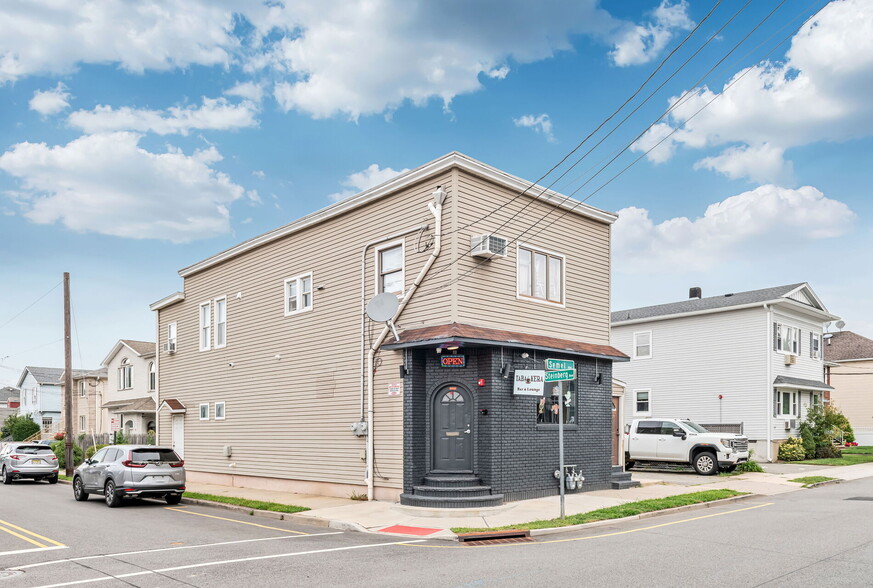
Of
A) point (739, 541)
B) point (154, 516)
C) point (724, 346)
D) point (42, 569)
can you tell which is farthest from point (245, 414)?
point (724, 346)

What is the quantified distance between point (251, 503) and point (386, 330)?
5393 millimetres

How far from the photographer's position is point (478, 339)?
1595 centimetres

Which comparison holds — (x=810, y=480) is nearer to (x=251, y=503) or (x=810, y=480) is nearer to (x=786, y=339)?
(x=786, y=339)

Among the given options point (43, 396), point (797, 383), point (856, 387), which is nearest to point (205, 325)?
point (797, 383)

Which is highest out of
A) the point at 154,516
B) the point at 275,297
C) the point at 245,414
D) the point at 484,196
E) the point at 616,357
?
the point at 484,196

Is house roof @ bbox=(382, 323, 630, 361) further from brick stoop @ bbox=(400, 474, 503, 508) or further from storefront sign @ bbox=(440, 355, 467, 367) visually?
brick stoop @ bbox=(400, 474, 503, 508)

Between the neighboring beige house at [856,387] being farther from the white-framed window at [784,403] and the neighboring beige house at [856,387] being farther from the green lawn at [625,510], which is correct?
the green lawn at [625,510]

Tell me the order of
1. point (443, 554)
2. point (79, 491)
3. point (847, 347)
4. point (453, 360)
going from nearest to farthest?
point (443, 554) → point (453, 360) → point (79, 491) → point (847, 347)

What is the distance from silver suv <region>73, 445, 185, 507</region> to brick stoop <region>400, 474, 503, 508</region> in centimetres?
683

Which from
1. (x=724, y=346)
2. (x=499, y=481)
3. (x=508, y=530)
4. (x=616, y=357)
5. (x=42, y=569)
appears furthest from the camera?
(x=724, y=346)

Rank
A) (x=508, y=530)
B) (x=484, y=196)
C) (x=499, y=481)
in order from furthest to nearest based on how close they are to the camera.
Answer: (x=484, y=196), (x=499, y=481), (x=508, y=530)

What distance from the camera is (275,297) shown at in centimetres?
2281

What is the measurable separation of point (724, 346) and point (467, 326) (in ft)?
68.8

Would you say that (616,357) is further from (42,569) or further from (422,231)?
(42,569)
